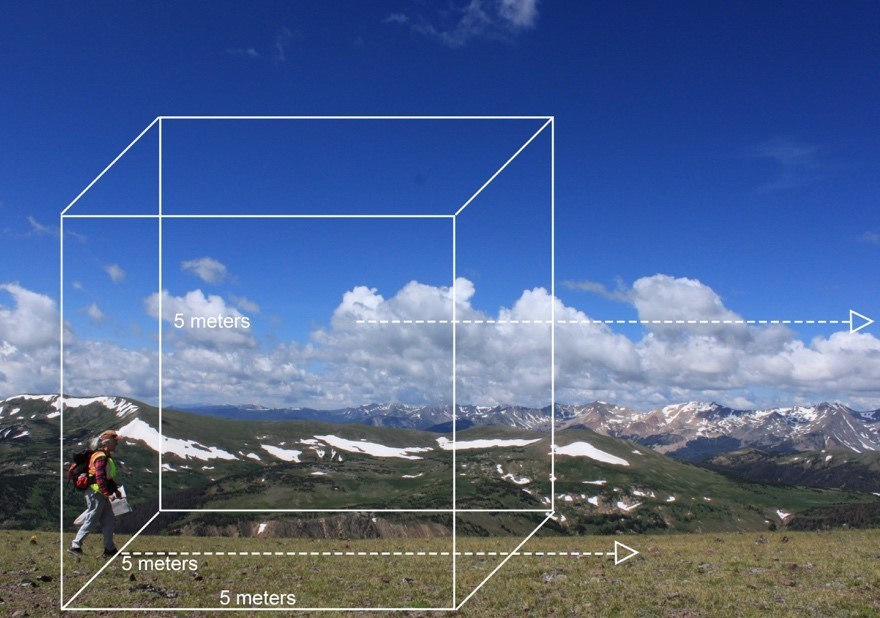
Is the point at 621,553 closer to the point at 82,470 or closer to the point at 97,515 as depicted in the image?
the point at 97,515

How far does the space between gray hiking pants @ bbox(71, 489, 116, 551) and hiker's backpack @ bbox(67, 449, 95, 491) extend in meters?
0.61

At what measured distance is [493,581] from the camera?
24703 mm

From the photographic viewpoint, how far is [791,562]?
91.2 feet

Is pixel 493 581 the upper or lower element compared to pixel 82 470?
lower

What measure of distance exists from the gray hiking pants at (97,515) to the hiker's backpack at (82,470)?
2.01 ft

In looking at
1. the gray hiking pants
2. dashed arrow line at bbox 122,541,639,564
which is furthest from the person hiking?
dashed arrow line at bbox 122,541,639,564

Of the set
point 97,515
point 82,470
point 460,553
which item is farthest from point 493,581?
point 82,470

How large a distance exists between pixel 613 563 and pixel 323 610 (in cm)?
1345

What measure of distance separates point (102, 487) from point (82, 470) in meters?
1.23

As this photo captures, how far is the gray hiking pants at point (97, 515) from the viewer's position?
24000mm

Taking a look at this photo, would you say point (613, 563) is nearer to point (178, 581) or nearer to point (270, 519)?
point (178, 581)

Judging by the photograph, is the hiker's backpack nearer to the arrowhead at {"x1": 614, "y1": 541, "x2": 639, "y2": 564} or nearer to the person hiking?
the person hiking

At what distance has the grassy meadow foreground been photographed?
2108cm

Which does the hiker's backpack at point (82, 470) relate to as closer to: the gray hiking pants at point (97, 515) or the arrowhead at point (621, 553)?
the gray hiking pants at point (97, 515)
